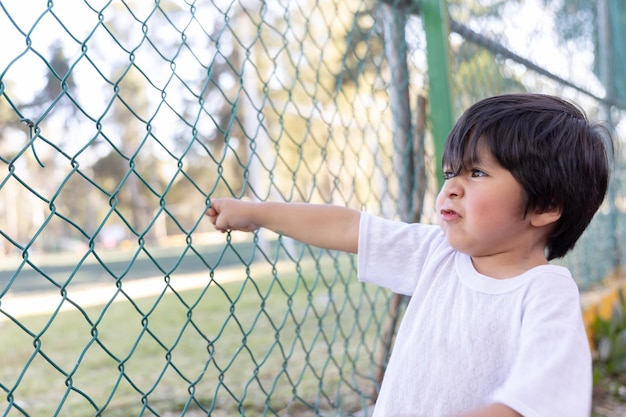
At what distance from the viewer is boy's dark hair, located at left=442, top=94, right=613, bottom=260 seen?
1.34m

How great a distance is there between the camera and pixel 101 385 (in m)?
3.92

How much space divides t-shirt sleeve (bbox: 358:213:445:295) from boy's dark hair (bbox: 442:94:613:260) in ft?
0.75

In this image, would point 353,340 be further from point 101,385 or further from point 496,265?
point 496,265

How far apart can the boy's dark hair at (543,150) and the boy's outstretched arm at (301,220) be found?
0.32 m

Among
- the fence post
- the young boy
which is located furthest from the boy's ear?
the fence post

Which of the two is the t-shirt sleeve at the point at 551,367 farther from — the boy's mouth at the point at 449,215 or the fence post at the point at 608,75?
the fence post at the point at 608,75

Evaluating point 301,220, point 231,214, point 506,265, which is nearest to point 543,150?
point 506,265

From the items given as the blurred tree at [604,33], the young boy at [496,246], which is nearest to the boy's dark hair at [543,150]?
the young boy at [496,246]

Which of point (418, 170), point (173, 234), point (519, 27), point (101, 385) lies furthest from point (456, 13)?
point (173, 234)

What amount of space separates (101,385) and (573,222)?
3181mm

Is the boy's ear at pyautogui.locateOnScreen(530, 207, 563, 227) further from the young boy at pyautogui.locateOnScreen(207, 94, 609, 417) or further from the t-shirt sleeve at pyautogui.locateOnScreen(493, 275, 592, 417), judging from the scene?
the t-shirt sleeve at pyautogui.locateOnScreen(493, 275, 592, 417)

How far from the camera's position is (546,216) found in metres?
1.38

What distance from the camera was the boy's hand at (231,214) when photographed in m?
1.60

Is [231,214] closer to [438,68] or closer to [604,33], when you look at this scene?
[438,68]
